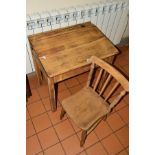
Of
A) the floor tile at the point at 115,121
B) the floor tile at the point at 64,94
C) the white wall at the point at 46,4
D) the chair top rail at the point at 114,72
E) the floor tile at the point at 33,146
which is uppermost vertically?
the white wall at the point at 46,4

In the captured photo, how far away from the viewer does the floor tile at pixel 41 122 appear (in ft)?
6.39

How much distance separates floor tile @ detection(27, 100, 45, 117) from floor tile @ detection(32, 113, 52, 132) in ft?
0.19

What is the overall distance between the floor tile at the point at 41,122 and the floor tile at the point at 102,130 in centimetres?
55

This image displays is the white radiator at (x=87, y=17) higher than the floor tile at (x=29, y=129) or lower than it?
higher

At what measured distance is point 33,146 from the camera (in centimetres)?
181

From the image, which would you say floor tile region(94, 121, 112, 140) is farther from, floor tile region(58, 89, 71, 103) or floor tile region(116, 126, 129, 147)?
floor tile region(58, 89, 71, 103)

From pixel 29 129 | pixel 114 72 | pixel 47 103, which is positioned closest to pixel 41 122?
pixel 29 129

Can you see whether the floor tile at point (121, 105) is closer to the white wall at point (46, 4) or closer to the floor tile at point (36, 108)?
the floor tile at point (36, 108)

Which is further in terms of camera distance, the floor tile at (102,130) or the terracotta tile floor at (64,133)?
the floor tile at (102,130)

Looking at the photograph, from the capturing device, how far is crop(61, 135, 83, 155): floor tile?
5.94ft

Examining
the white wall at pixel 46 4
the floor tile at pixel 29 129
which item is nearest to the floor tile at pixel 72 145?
the floor tile at pixel 29 129

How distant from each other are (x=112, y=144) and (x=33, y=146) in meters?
0.84

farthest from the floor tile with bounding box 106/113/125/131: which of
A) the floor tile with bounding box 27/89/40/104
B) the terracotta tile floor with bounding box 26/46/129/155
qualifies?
the floor tile with bounding box 27/89/40/104
